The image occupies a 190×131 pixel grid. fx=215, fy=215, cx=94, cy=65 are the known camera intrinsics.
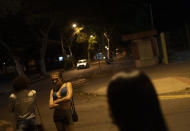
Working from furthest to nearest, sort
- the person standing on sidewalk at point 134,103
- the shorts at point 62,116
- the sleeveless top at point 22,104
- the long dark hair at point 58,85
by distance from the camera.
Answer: the long dark hair at point 58,85 → the shorts at point 62,116 → the sleeveless top at point 22,104 → the person standing on sidewalk at point 134,103

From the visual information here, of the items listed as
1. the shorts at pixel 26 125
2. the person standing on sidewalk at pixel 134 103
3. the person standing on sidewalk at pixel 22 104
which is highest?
the person standing on sidewalk at pixel 134 103

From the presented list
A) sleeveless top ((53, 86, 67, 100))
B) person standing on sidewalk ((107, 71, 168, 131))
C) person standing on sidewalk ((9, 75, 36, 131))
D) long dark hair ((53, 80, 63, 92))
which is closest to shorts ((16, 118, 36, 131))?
person standing on sidewalk ((9, 75, 36, 131))

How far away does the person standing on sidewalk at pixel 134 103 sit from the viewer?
46.2 inches

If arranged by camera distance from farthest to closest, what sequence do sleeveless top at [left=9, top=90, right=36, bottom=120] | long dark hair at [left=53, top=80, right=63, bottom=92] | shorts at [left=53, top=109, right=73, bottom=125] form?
long dark hair at [left=53, top=80, right=63, bottom=92], shorts at [left=53, top=109, right=73, bottom=125], sleeveless top at [left=9, top=90, right=36, bottom=120]

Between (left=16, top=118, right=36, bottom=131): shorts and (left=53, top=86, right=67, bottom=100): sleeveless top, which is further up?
(left=53, top=86, right=67, bottom=100): sleeveless top

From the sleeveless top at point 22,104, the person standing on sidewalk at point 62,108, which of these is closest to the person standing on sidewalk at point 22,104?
the sleeveless top at point 22,104

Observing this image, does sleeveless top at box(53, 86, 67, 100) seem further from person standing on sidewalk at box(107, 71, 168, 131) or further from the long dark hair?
person standing on sidewalk at box(107, 71, 168, 131)

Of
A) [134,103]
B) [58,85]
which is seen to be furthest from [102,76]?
[134,103]

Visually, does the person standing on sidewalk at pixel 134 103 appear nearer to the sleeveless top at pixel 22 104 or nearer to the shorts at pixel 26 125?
the sleeveless top at pixel 22 104

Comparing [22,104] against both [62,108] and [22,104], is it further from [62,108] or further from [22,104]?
[62,108]

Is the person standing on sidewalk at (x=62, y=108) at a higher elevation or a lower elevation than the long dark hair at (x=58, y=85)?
lower

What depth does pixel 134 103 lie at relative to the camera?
1.18 m

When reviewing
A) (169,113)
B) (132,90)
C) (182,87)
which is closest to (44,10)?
(182,87)

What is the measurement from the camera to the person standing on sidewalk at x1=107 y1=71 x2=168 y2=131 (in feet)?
3.85
